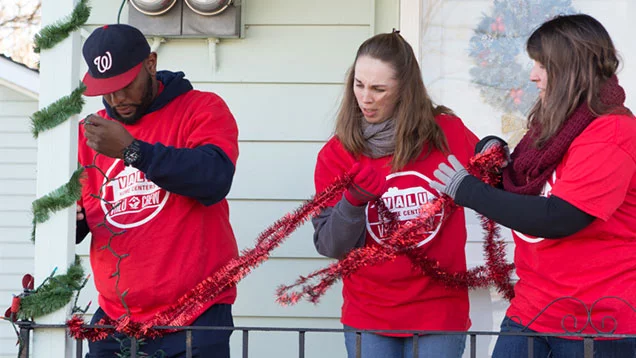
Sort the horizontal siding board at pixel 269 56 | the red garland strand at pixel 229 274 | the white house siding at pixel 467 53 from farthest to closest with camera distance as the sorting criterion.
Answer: the horizontal siding board at pixel 269 56
the white house siding at pixel 467 53
the red garland strand at pixel 229 274

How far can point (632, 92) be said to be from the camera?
3711 millimetres

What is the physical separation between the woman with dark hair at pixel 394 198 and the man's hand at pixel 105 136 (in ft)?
2.19

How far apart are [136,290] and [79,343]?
0.97 feet

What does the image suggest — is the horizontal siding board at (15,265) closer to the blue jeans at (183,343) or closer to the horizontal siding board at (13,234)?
the horizontal siding board at (13,234)

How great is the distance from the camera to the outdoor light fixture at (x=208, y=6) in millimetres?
3729

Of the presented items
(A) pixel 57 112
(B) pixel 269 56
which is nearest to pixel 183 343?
(A) pixel 57 112

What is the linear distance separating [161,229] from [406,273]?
2.56 feet

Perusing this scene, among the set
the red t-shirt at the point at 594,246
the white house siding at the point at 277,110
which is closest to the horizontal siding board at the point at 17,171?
the white house siding at the point at 277,110

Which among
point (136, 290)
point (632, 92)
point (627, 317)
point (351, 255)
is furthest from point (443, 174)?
point (632, 92)

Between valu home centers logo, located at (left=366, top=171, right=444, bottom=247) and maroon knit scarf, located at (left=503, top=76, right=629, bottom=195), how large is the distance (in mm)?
297

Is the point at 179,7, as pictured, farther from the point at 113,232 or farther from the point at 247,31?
the point at 113,232

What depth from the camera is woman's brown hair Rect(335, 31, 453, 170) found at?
273 centimetres

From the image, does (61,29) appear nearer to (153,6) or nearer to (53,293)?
(53,293)

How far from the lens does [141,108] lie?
9.04 feet
